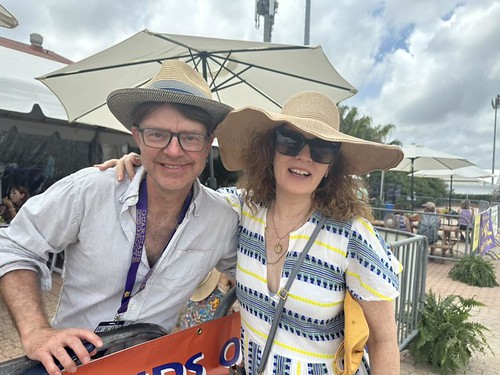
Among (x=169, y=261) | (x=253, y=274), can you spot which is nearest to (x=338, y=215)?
(x=253, y=274)

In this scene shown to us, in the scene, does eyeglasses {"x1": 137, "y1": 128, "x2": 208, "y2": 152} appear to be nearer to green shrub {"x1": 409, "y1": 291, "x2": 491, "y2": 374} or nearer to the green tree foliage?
green shrub {"x1": 409, "y1": 291, "x2": 491, "y2": 374}

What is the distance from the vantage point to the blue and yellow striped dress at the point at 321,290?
4.77ft

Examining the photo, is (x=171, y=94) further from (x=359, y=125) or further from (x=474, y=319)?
(x=359, y=125)

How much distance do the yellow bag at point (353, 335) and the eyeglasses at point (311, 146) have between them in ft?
1.96

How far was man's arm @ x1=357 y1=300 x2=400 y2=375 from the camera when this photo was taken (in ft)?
4.80

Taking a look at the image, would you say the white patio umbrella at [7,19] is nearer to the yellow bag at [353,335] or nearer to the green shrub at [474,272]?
the yellow bag at [353,335]

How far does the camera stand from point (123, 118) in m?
1.90

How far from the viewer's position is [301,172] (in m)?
1.63

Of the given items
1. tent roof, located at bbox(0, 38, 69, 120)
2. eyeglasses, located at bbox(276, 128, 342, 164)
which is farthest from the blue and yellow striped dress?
tent roof, located at bbox(0, 38, 69, 120)

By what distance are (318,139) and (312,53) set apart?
2.92 meters

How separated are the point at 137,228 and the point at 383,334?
111cm

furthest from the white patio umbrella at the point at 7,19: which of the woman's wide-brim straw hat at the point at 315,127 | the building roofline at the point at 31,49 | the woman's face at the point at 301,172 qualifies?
the woman's face at the point at 301,172

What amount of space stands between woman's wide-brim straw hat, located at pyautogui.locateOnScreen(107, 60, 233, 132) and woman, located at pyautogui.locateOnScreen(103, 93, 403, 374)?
13cm

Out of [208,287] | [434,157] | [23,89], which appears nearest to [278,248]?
[208,287]
